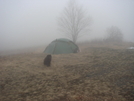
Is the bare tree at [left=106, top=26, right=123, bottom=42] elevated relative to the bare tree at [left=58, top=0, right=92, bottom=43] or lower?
lower

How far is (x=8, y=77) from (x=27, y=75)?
88 centimetres

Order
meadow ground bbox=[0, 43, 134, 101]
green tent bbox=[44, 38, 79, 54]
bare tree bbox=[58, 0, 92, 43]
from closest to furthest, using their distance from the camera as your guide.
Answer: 1. meadow ground bbox=[0, 43, 134, 101]
2. green tent bbox=[44, 38, 79, 54]
3. bare tree bbox=[58, 0, 92, 43]

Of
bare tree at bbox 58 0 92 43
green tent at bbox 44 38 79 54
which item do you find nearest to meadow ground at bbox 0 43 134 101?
green tent at bbox 44 38 79 54

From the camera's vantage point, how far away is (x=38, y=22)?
74062mm

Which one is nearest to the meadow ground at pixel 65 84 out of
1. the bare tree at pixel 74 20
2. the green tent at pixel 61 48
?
the green tent at pixel 61 48

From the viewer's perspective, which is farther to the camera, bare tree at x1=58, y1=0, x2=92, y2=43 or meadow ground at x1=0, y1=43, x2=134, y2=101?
bare tree at x1=58, y1=0, x2=92, y2=43

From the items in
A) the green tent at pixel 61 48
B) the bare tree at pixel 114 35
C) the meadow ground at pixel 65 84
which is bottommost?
the meadow ground at pixel 65 84

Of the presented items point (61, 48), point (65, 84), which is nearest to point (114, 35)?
point (61, 48)

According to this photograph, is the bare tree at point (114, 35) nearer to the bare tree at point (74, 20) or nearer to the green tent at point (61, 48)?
the bare tree at point (74, 20)

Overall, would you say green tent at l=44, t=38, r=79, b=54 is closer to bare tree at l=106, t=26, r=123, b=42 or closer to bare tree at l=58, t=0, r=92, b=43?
bare tree at l=58, t=0, r=92, b=43

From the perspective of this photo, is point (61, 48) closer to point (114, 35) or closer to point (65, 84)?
point (65, 84)

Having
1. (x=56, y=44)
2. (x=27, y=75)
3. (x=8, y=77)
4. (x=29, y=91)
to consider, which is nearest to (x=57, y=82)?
(x=29, y=91)

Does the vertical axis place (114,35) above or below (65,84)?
above

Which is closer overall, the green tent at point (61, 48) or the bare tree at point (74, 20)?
the green tent at point (61, 48)
